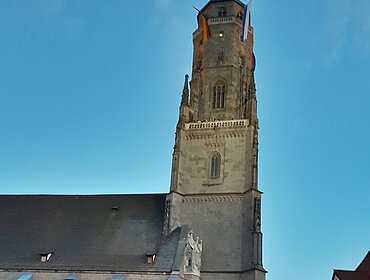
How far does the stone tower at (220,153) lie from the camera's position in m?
38.8

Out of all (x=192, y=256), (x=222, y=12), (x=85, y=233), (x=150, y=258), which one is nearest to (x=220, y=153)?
(x=192, y=256)

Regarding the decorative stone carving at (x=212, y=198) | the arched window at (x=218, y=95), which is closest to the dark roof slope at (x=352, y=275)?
the decorative stone carving at (x=212, y=198)

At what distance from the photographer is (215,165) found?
137 ft

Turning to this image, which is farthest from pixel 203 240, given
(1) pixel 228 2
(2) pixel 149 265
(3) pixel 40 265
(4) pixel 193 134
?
(1) pixel 228 2

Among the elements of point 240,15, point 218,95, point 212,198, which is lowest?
point 212,198

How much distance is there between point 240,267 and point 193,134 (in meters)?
10.6

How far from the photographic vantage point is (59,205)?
142 feet

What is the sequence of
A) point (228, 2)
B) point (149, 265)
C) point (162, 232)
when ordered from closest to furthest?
point (149, 265)
point (162, 232)
point (228, 2)

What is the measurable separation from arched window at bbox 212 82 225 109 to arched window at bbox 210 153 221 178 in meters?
4.46

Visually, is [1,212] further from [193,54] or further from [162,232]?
[193,54]

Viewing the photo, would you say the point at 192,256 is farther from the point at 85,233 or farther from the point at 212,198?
the point at 85,233

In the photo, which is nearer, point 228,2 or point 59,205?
point 59,205

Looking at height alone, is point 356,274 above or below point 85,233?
below

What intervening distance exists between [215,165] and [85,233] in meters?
10.5
